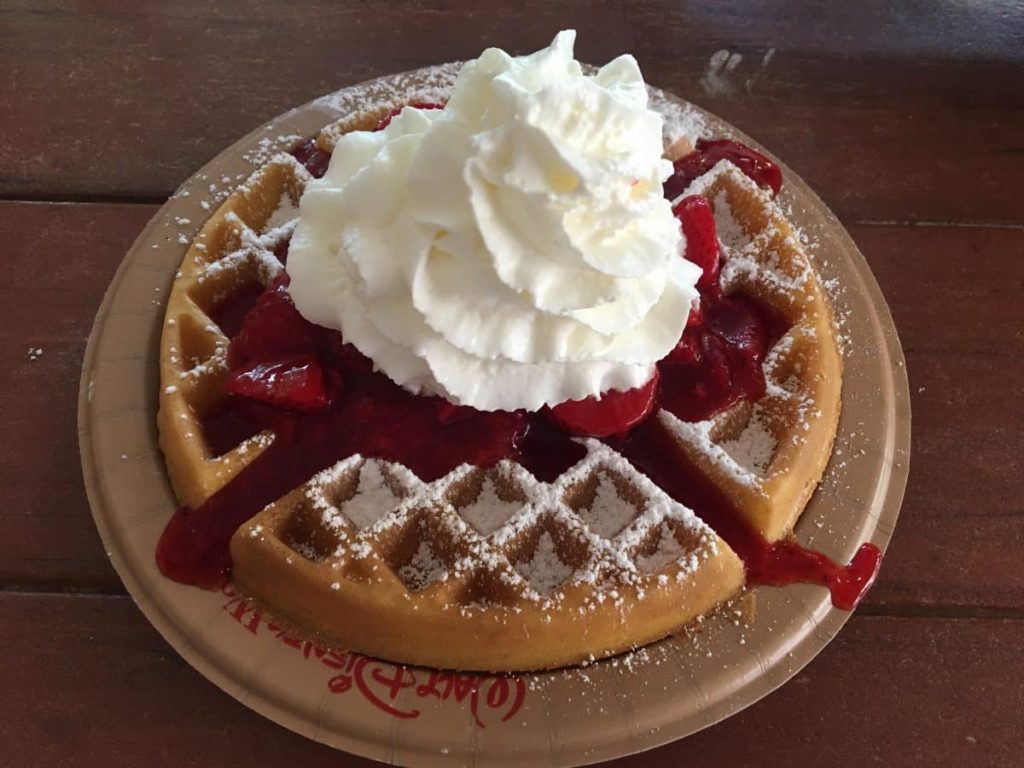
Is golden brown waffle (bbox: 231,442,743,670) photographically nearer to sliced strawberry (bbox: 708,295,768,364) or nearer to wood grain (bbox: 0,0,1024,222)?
sliced strawberry (bbox: 708,295,768,364)

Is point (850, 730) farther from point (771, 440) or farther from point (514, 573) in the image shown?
point (514, 573)

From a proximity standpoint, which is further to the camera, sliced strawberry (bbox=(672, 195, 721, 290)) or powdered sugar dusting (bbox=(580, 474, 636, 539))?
sliced strawberry (bbox=(672, 195, 721, 290))

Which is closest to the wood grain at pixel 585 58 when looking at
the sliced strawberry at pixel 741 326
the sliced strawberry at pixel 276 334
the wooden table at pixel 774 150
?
the wooden table at pixel 774 150

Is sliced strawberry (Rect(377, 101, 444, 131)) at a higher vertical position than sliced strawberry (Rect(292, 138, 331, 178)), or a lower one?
higher

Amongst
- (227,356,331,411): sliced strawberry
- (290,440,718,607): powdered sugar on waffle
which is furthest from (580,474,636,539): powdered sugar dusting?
(227,356,331,411): sliced strawberry

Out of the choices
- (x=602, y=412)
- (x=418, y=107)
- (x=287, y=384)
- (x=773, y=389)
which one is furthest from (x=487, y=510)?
(x=418, y=107)

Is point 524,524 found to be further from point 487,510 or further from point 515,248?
point 515,248

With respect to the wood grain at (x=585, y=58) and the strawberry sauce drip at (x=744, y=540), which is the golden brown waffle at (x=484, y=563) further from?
the wood grain at (x=585, y=58)

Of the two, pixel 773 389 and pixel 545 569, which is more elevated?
pixel 773 389

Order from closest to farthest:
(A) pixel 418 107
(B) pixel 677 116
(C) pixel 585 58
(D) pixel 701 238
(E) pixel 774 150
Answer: (D) pixel 701 238, (A) pixel 418 107, (B) pixel 677 116, (E) pixel 774 150, (C) pixel 585 58
